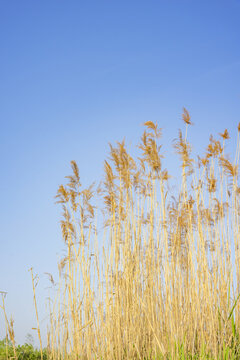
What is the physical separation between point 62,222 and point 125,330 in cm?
127

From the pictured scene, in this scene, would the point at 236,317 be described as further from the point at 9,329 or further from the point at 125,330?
the point at 9,329

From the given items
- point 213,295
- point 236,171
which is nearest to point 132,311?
point 213,295

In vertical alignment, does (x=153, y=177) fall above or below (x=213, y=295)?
above

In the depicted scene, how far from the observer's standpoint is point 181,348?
10.4ft

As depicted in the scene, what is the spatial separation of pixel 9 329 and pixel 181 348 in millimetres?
1393

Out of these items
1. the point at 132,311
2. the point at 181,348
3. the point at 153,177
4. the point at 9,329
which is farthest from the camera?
the point at 153,177

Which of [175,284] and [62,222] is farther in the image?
[62,222]

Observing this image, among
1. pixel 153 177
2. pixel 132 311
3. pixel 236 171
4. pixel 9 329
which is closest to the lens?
pixel 9 329

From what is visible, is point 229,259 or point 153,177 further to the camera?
point 229,259

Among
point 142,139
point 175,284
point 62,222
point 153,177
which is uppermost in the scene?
point 142,139

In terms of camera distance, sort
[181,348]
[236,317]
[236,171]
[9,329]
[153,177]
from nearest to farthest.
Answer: [9,329] < [181,348] < [153,177] < [236,317] < [236,171]

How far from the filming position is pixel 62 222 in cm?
404

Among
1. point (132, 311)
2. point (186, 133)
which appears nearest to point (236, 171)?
point (186, 133)

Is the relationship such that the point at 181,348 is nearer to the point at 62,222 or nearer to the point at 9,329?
the point at 9,329
